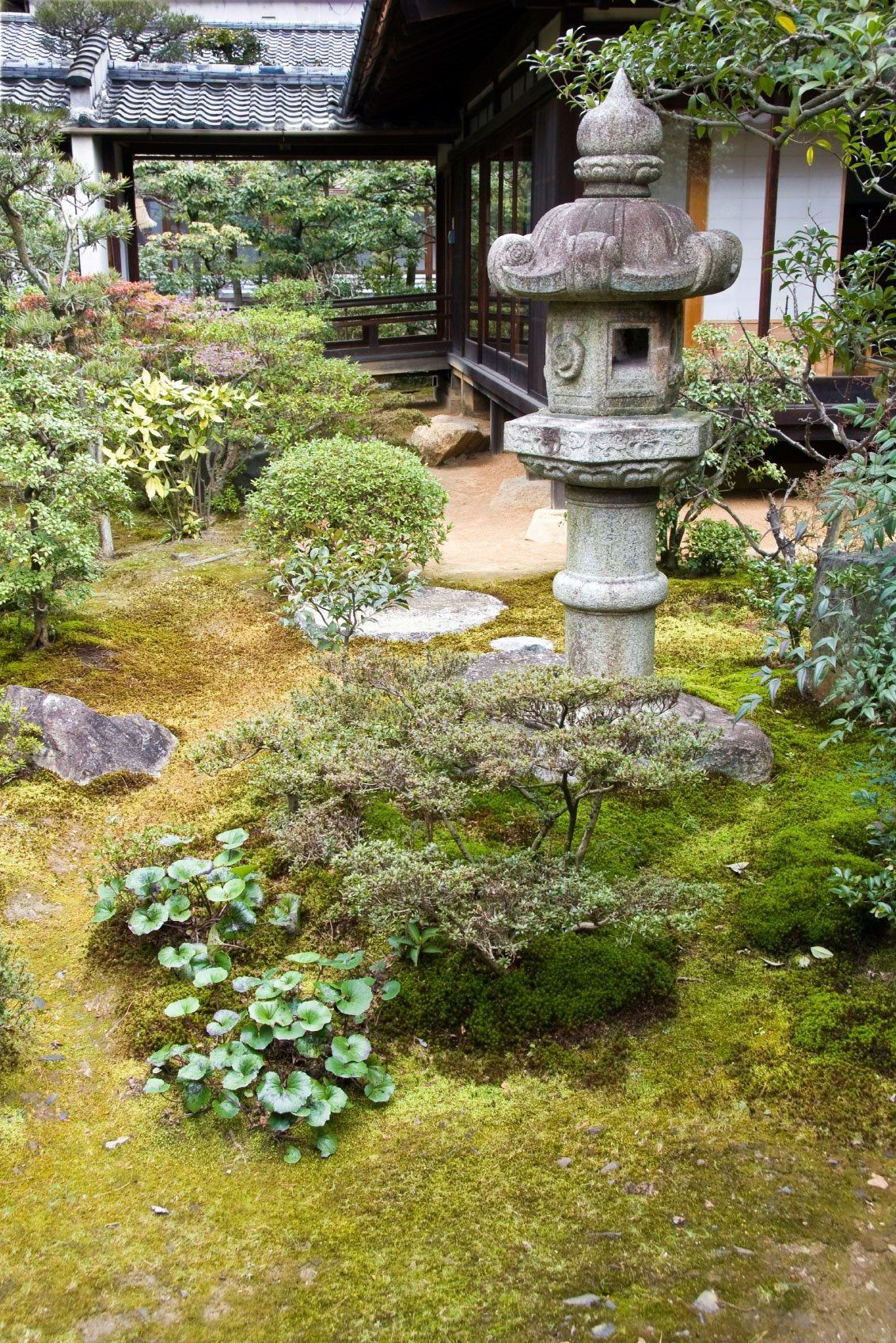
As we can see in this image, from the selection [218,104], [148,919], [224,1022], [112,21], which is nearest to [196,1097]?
[224,1022]

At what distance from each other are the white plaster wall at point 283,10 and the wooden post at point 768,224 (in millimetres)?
20735

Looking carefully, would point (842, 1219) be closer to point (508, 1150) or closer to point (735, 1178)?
point (735, 1178)

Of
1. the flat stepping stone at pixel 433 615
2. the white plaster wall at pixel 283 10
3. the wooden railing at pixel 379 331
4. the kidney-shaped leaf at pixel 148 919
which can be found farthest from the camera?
the white plaster wall at pixel 283 10

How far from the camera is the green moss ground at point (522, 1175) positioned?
2.70 metres

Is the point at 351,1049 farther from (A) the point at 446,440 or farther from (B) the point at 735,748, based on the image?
(A) the point at 446,440

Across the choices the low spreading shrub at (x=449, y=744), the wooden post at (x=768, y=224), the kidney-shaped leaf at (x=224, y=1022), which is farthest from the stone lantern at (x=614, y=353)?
the wooden post at (x=768, y=224)

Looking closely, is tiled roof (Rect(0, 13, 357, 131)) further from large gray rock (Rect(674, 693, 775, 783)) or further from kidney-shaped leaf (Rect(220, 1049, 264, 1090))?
kidney-shaped leaf (Rect(220, 1049, 264, 1090))

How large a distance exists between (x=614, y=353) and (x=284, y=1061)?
3.10 metres

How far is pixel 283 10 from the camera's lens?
28641 millimetres

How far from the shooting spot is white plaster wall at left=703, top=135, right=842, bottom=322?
1108cm

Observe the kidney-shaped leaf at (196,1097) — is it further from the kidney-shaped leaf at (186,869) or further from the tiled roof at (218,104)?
the tiled roof at (218,104)

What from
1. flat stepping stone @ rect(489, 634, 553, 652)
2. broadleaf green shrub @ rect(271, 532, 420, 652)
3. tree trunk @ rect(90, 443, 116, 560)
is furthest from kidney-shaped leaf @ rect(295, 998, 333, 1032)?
tree trunk @ rect(90, 443, 116, 560)

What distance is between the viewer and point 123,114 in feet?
49.4

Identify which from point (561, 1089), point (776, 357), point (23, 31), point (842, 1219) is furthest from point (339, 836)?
point (23, 31)
